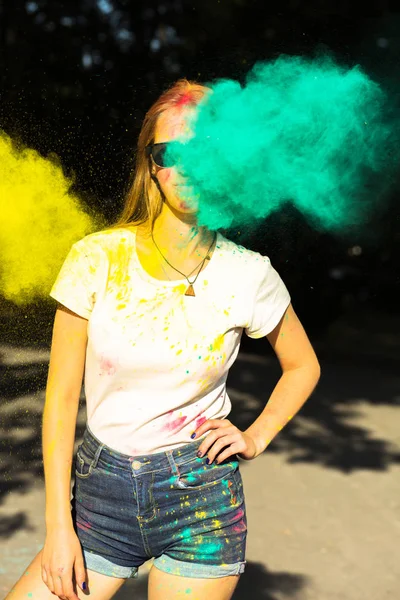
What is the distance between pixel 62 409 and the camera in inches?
74.9

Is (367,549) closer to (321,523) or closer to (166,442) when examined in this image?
(321,523)

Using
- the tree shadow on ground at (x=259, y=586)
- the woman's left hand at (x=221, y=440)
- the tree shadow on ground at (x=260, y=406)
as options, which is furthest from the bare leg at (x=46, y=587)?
the tree shadow on ground at (x=260, y=406)

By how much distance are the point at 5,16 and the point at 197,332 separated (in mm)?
6287

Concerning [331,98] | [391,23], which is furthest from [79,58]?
[331,98]

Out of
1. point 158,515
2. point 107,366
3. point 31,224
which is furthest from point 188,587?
point 31,224

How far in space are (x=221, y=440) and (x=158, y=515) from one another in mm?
226

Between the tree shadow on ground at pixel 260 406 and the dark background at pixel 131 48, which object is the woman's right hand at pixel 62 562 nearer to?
the tree shadow on ground at pixel 260 406

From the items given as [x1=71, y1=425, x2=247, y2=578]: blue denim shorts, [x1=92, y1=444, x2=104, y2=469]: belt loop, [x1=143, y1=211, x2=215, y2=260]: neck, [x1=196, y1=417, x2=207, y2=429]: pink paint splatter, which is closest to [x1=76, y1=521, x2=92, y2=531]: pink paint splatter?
[x1=71, y1=425, x2=247, y2=578]: blue denim shorts

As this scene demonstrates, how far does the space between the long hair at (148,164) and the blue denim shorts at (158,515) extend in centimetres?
56

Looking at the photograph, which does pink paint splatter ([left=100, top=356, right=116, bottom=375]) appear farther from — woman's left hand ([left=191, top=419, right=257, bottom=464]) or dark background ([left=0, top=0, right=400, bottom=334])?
dark background ([left=0, top=0, right=400, bottom=334])

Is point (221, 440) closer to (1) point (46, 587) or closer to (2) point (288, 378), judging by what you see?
(2) point (288, 378)

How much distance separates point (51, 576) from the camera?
187 centimetres

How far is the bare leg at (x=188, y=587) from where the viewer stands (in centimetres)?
188

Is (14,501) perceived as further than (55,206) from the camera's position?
Yes
